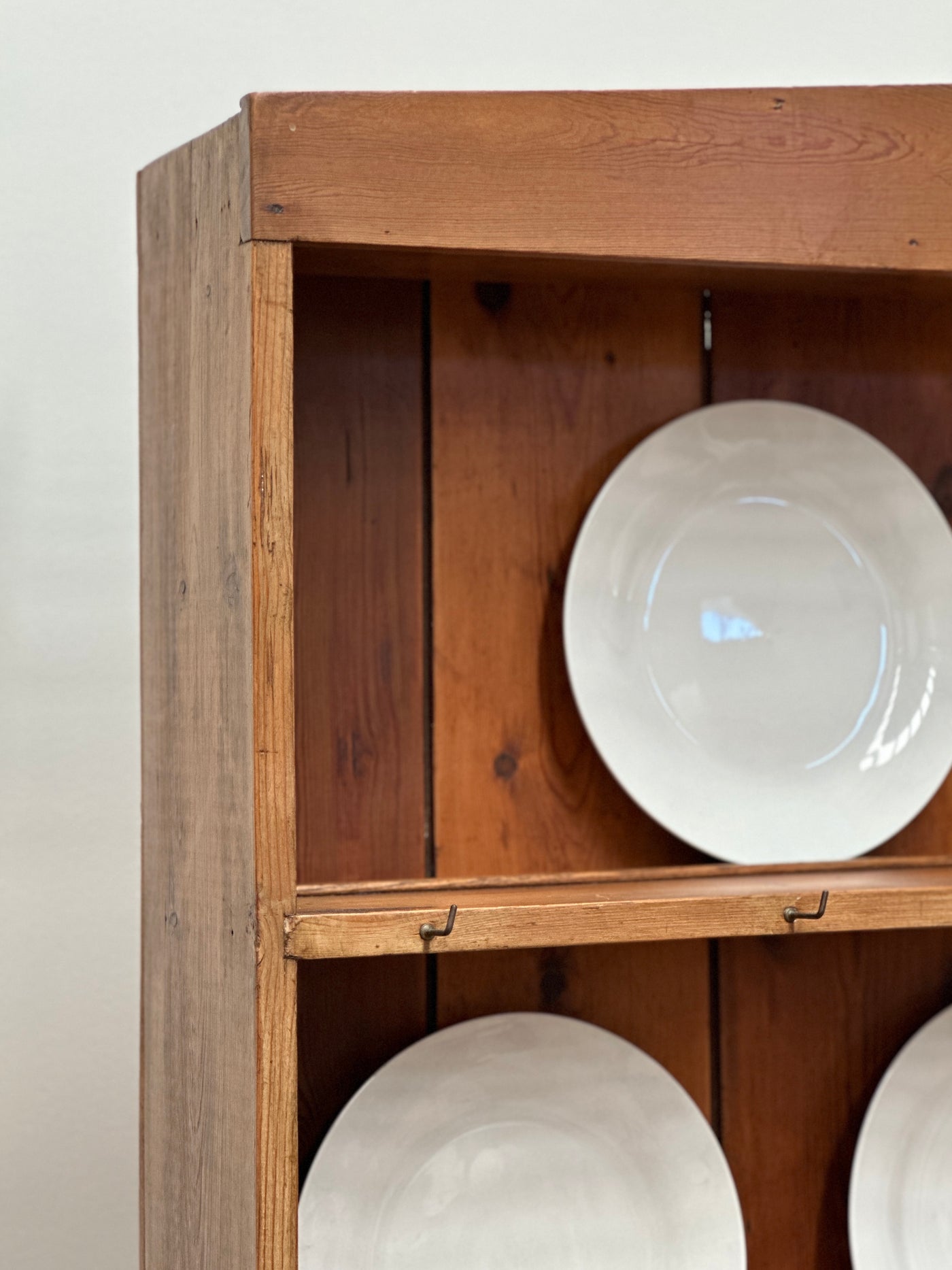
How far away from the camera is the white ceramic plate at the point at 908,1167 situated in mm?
1017

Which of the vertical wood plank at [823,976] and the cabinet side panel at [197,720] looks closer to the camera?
the cabinet side panel at [197,720]

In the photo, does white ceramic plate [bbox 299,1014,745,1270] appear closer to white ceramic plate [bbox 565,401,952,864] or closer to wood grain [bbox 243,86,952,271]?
white ceramic plate [bbox 565,401,952,864]

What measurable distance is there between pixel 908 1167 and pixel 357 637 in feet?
1.96

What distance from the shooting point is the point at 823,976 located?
1074mm

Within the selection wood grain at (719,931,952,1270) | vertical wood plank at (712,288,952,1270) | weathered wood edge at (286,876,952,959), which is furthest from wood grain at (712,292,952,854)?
weathered wood edge at (286,876,952,959)

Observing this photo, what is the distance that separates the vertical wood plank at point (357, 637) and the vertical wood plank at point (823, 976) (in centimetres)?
27

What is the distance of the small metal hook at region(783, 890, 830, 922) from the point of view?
847mm

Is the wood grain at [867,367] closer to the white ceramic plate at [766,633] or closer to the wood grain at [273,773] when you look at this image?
the white ceramic plate at [766,633]

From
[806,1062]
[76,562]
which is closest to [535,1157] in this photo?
[806,1062]

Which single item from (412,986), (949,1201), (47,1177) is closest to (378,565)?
(412,986)

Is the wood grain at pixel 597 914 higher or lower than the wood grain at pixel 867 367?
lower

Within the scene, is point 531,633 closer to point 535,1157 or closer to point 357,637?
point 357,637

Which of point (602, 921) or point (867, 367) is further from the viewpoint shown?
point (867, 367)

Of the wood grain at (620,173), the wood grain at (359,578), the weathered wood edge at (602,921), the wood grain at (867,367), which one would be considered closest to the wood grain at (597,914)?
the weathered wood edge at (602,921)
